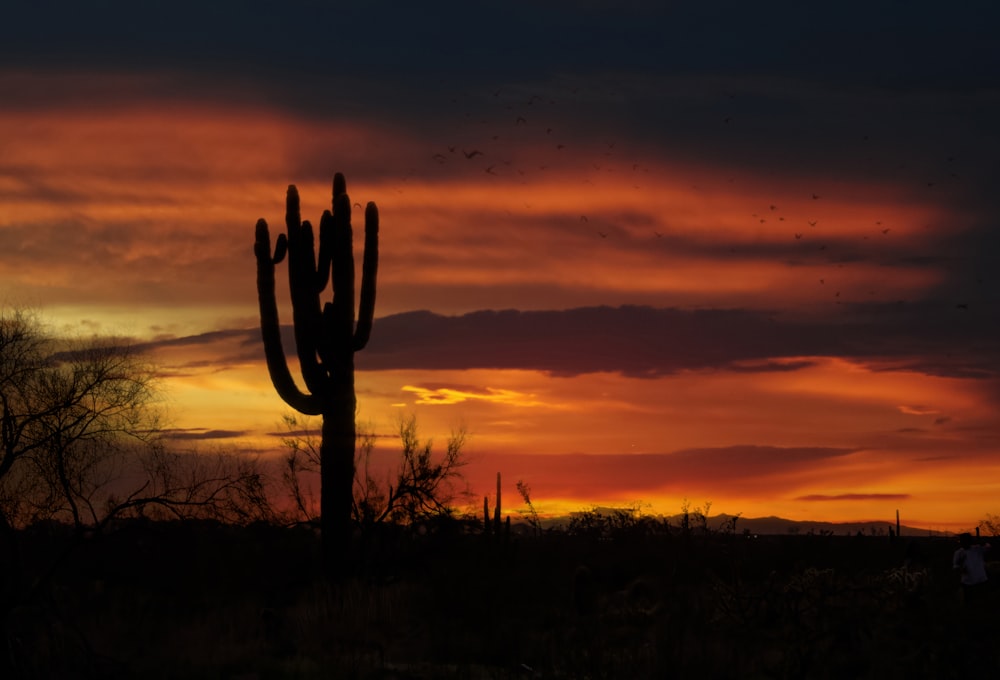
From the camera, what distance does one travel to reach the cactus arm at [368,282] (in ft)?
90.9

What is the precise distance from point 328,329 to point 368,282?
1.39 metres

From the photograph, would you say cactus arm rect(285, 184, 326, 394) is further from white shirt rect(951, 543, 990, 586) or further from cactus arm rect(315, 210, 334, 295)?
white shirt rect(951, 543, 990, 586)

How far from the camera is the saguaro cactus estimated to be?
87.1ft

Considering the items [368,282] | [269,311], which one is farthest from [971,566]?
[269,311]

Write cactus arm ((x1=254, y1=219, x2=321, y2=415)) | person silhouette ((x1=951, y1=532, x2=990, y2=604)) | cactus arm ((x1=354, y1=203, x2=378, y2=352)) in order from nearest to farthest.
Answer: person silhouette ((x1=951, y1=532, x2=990, y2=604))
cactus arm ((x1=254, y1=219, x2=321, y2=415))
cactus arm ((x1=354, y1=203, x2=378, y2=352))

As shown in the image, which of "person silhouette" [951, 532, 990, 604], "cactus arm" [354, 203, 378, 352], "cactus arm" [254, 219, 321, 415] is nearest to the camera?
"person silhouette" [951, 532, 990, 604]

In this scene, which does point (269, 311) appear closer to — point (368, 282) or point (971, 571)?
point (368, 282)

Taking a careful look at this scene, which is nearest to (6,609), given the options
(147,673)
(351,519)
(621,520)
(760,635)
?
(147,673)

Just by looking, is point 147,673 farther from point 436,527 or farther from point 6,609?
point 436,527

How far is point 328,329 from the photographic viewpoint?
27359 mm

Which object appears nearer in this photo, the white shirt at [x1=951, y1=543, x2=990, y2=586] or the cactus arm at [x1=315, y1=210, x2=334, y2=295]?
the white shirt at [x1=951, y1=543, x2=990, y2=586]

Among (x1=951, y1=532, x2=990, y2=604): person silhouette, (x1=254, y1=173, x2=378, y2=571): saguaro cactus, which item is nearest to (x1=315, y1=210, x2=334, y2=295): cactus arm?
(x1=254, y1=173, x2=378, y2=571): saguaro cactus

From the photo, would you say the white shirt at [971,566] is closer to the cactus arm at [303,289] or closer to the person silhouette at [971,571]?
the person silhouette at [971,571]

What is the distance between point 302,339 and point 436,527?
267 inches
